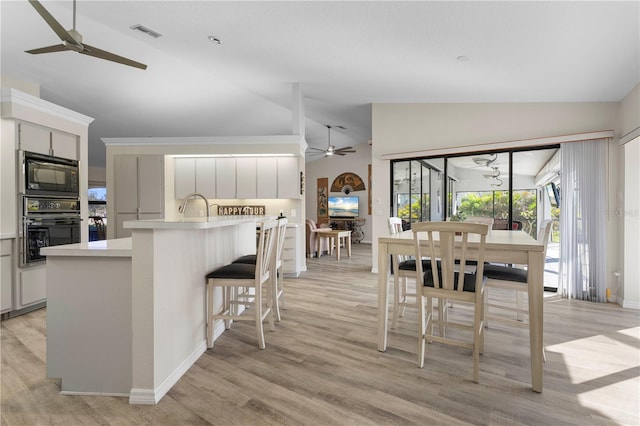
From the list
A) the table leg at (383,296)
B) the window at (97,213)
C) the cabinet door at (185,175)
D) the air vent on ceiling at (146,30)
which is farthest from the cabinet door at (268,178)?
the window at (97,213)

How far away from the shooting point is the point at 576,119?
13.6ft

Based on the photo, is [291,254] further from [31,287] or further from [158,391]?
[158,391]

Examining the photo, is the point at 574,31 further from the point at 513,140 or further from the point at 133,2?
the point at 133,2

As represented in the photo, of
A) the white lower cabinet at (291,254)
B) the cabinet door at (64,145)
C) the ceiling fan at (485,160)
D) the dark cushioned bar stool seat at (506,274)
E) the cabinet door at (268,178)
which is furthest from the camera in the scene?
the cabinet door at (268,178)

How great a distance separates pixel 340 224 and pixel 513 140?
660cm

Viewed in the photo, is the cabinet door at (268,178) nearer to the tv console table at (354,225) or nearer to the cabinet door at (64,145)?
the cabinet door at (64,145)

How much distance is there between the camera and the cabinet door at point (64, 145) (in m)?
3.80

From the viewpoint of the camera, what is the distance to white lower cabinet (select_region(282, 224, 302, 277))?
5.26 m

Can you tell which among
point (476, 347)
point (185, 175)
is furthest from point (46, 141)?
point (476, 347)

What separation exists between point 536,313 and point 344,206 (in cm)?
898

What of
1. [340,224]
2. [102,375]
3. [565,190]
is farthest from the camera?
[340,224]

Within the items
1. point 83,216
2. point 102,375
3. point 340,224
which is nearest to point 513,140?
point 102,375

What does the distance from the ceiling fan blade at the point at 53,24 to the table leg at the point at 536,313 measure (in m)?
3.56

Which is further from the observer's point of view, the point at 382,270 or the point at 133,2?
the point at 133,2
